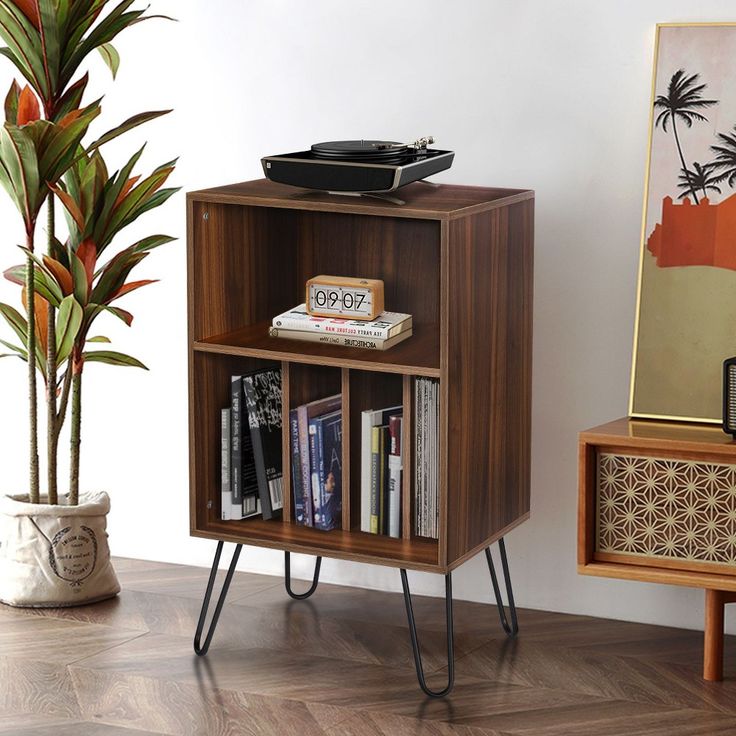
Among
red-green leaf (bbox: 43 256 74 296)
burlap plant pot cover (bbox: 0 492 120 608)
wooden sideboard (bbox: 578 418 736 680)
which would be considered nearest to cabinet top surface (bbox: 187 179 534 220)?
red-green leaf (bbox: 43 256 74 296)

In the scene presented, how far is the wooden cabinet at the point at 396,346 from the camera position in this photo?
2.59 metres

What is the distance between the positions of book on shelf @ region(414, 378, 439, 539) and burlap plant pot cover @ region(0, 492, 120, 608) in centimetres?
93

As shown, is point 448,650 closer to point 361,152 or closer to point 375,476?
point 375,476

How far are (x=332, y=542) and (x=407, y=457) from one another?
0.26 m

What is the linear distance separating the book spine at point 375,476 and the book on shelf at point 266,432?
23cm

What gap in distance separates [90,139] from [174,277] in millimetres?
437

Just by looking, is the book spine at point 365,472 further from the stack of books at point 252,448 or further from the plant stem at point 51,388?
the plant stem at point 51,388

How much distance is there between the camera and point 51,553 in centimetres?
317

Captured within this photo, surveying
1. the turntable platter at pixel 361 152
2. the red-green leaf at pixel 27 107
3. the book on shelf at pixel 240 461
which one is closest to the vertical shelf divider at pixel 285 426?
the book on shelf at pixel 240 461

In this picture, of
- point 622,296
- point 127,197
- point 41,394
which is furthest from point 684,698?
point 41,394

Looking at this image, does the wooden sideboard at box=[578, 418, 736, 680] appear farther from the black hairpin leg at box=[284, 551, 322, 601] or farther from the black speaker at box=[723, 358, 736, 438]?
the black hairpin leg at box=[284, 551, 322, 601]

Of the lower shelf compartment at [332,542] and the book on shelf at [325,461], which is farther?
the book on shelf at [325,461]

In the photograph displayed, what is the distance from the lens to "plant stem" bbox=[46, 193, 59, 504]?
3.05 m

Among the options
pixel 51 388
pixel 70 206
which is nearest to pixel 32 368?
pixel 51 388
